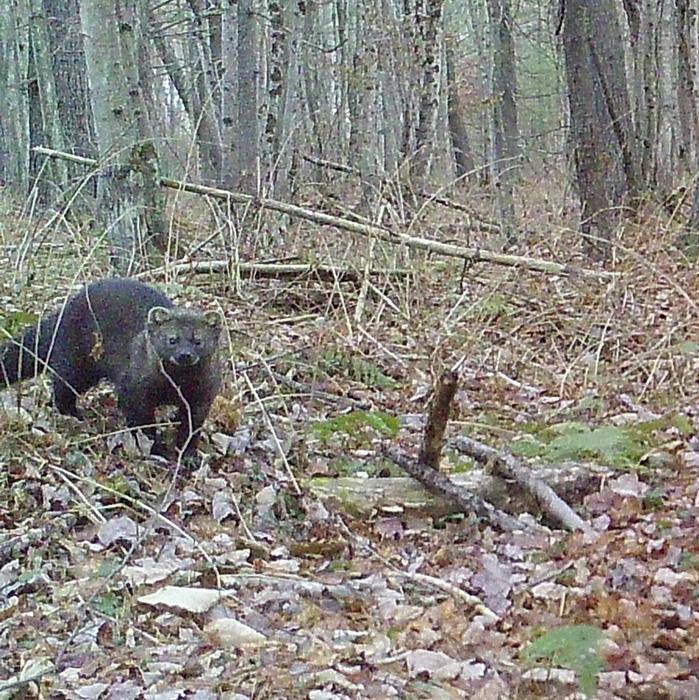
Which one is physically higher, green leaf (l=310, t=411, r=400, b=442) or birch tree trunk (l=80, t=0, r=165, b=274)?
birch tree trunk (l=80, t=0, r=165, b=274)

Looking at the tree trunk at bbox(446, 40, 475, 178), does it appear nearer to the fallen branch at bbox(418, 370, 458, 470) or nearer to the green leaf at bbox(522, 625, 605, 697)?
the fallen branch at bbox(418, 370, 458, 470)

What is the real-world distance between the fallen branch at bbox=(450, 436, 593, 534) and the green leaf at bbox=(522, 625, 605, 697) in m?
1.13

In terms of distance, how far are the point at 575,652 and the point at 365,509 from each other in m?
2.07

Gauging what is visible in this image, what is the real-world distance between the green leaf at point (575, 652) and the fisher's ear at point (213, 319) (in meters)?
3.20

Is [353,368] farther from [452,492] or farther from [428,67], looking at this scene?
[428,67]

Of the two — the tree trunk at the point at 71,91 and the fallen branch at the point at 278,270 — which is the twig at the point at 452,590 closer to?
the fallen branch at the point at 278,270

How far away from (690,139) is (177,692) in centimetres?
1092

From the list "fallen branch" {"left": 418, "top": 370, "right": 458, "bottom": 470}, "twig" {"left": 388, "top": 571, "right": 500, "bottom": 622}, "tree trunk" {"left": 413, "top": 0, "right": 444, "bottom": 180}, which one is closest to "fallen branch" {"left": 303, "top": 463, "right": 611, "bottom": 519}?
"fallen branch" {"left": 418, "top": 370, "right": 458, "bottom": 470}

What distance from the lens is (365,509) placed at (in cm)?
600

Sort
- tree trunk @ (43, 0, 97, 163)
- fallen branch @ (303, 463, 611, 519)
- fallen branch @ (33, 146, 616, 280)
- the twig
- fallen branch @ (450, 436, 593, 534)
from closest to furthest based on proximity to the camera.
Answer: the twig → fallen branch @ (450, 436, 593, 534) → fallen branch @ (303, 463, 611, 519) → fallen branch @ (33, 146, 616, 280) → tree trunk @ (43, 0, 97, 163)

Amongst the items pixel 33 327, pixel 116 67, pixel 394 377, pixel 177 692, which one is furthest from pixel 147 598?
pixel 116 67

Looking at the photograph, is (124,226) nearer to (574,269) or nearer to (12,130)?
(574,269)

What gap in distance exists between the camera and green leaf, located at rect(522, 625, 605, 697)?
3.95 meters

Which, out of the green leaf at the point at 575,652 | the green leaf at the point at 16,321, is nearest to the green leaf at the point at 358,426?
the green leaf at the point at 16,321
